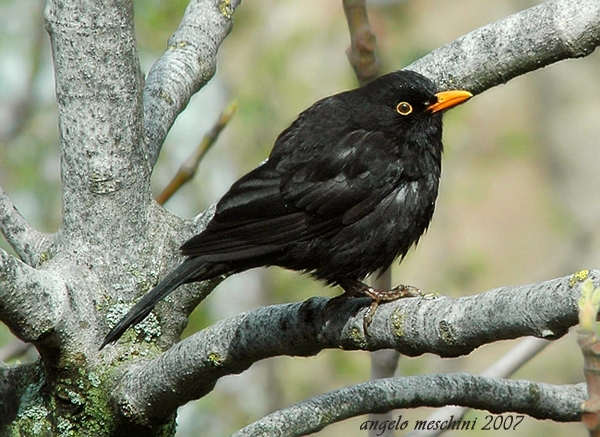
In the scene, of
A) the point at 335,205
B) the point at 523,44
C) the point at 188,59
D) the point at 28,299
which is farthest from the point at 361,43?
the point at 28,299

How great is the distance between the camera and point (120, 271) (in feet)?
11.2

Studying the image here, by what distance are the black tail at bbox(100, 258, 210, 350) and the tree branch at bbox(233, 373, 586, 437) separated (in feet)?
2.18

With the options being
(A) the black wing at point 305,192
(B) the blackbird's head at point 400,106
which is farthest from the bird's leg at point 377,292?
(B) the blackbird's head at point 400,106

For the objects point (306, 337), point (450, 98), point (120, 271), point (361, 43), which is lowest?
point (306, 337)

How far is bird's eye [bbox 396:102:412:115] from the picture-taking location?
166 inches

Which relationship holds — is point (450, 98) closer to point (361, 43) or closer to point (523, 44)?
point (523, 44)

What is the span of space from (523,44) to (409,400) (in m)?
1.53

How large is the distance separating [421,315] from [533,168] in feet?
46.5

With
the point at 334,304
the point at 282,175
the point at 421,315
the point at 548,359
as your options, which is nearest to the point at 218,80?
the point at 548,359

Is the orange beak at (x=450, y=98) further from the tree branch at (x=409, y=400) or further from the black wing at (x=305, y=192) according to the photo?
the tree branch at (x=409, y=400)

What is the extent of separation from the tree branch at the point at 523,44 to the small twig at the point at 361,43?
0.61 meters

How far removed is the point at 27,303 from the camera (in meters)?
2.80

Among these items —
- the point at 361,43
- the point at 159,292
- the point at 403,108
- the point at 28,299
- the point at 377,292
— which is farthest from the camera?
the point at 403,108

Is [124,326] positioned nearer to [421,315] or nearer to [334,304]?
[334,304]
